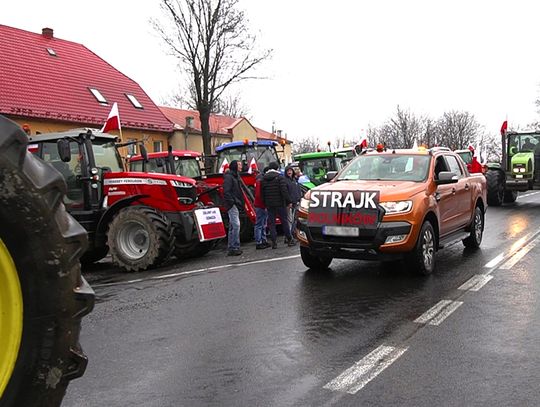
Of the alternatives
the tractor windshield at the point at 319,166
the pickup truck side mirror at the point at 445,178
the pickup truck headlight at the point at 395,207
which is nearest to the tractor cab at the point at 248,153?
the tractor windshield at the point at 319,166

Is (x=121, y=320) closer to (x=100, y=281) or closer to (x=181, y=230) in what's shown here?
(x=100, y=281)

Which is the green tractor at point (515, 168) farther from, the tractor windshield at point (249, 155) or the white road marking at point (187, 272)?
the white road marking at point (187, 272)

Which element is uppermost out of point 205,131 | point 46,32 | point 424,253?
point 46,32

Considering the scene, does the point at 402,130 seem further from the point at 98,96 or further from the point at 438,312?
the point at 438,312

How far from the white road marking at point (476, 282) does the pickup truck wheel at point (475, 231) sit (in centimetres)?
250

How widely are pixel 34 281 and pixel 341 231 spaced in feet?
18.6

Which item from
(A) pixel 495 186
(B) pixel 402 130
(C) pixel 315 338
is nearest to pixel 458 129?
(B) pixel 402 130

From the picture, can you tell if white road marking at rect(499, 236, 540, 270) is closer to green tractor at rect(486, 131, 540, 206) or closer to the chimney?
green tractor at rect(486, 131, 540, 206)

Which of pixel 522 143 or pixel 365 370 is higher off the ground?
pixel 522 143

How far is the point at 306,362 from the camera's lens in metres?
4.56

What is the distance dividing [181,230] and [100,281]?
1643 millimetres

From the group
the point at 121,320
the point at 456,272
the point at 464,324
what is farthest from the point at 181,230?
the point at 464,324

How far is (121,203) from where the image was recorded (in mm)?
9594

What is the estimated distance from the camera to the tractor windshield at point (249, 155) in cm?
1429
